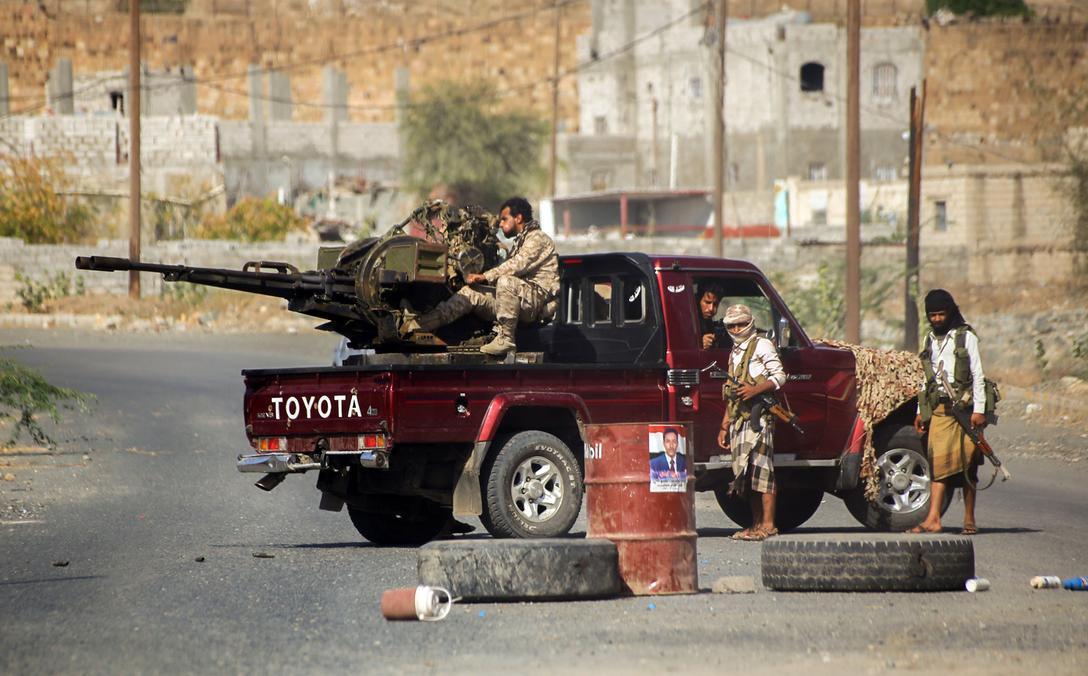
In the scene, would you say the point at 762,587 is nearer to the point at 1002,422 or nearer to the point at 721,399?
the point at 721,399

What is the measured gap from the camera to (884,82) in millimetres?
84000

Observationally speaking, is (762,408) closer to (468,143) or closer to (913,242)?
(913,242)

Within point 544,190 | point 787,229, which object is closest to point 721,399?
point 787,229

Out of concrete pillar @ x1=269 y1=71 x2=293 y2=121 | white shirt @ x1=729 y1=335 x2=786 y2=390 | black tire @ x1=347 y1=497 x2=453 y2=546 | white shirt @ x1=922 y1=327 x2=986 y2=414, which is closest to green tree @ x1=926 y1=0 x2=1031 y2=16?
concrete pillar @ x1=269 y1=71 x2=293 y2=121

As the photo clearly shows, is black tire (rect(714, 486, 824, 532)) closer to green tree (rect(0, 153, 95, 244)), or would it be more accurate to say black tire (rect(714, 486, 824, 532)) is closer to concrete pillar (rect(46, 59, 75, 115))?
green tree (rect(0, 153, 95, 244))

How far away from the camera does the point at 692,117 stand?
276 feet

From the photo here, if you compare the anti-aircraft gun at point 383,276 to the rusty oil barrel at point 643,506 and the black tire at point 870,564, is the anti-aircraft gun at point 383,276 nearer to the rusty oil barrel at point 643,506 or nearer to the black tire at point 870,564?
the rusty oil barrel at point 643,506

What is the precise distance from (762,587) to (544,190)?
72970 millimetres

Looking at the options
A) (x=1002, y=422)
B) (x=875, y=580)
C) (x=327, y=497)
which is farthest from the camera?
(x=1002, y=422)

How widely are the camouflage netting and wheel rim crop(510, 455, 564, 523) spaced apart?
281 centimetres

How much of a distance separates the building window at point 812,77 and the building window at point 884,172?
199 inches

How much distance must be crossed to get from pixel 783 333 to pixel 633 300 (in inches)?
48.2

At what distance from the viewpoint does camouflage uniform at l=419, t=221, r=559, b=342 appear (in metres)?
12.3

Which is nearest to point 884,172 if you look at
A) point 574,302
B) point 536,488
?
point 574,302
